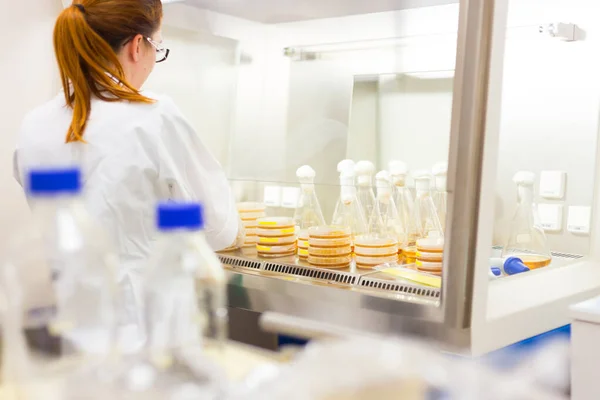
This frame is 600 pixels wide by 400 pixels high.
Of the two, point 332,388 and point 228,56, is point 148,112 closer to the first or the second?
point 228,56

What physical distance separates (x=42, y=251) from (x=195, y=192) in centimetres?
90

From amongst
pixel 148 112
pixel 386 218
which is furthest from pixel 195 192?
pixel 386 218

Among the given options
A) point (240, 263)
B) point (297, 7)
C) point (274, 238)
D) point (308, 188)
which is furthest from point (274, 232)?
point (297, 7)

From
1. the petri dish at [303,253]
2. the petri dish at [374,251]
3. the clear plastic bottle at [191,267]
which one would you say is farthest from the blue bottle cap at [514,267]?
the clear plastic bottle at [191,267]

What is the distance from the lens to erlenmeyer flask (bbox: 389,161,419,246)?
179 cm

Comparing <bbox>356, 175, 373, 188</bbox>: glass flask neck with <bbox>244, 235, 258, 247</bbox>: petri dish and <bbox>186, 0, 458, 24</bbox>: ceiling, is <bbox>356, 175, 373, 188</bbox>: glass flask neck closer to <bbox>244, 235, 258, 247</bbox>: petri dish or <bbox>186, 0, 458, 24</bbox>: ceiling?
<bbox>244, 235, 258, 247</bbox>: petri dish

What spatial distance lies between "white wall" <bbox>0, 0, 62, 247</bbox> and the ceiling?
541 millimetres

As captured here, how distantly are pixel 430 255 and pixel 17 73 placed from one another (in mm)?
1567

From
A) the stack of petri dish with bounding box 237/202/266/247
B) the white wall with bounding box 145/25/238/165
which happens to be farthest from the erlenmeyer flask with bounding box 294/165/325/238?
the white wall with bounding box 145/25/238/165

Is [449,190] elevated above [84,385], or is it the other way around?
[449,190]

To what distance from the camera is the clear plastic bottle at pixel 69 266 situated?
0.64 m

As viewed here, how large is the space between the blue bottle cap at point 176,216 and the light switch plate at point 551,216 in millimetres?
1576

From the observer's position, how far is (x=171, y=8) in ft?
7.38

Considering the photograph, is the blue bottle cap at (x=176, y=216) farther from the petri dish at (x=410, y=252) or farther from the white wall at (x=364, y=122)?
the white wall at (x=364, y=122)
